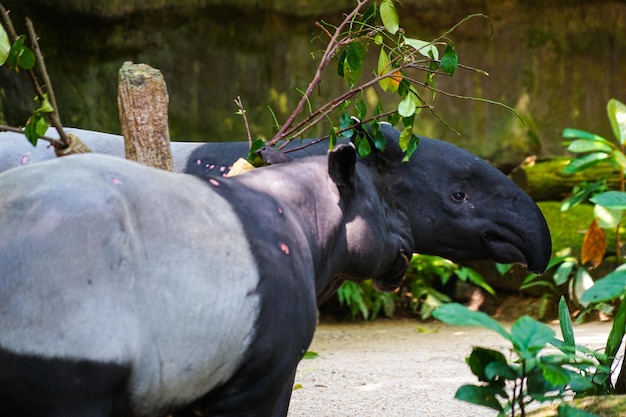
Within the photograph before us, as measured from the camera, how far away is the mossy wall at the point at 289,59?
27.3ft

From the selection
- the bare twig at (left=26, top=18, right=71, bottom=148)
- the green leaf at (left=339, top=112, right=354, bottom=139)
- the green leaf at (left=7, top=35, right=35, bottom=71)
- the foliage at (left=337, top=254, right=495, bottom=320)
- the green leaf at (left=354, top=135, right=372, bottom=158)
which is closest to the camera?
the green leaf at (left=7, top=35, right=35, bottom=71)

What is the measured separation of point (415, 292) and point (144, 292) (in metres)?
6.48

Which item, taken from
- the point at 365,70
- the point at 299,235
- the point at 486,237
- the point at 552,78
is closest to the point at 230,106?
the point at 365,70

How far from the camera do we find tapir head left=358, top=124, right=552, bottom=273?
11.4ft

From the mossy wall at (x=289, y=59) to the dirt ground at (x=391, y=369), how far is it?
2.37 metres

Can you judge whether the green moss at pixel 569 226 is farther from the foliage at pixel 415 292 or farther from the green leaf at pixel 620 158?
the green leaf at pixel 620 158

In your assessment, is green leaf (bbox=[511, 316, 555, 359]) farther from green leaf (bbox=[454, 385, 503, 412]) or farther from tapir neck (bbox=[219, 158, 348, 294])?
tapir neck (bbox=[219, 158, 348, 294])

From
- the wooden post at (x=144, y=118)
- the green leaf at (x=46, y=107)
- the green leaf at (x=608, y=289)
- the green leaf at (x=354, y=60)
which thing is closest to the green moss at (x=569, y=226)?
the green leaf at (x=354, y=60)

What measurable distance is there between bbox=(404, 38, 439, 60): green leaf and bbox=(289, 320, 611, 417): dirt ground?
1208 millimetres

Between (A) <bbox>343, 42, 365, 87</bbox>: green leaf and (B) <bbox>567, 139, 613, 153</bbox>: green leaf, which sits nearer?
(A) <bbox>343, 42, 365, 87</bbox>: green leaf

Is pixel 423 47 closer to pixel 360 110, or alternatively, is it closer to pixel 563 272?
pixel 360 110

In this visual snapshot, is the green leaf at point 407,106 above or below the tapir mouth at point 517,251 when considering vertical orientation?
above

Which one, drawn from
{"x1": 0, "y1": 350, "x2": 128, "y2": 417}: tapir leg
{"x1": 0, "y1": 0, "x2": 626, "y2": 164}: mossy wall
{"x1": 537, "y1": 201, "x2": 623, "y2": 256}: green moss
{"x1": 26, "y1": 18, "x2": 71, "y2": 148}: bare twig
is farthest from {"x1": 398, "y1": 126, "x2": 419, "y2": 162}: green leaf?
{"x1": 0, "y1": 0, "x2": 626, "y2": 164}: mossy wall

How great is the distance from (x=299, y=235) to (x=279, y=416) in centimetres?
95
